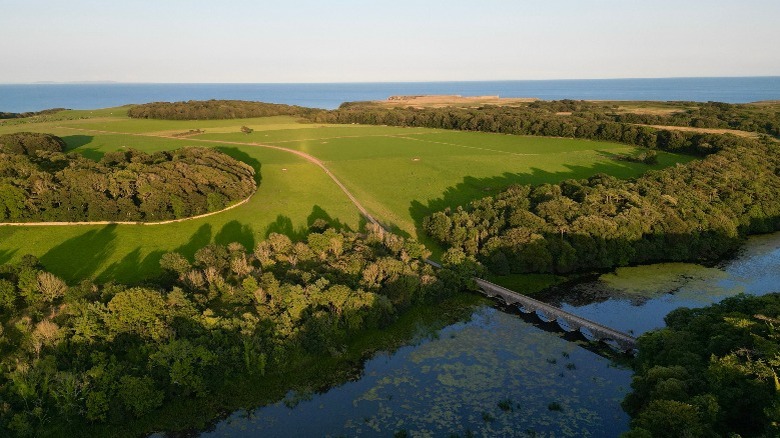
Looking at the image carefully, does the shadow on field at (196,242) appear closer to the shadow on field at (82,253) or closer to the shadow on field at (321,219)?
the shadow on field at (82,253)

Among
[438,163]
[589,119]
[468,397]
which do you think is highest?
[589,119]

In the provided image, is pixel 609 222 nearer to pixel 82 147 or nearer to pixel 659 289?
pixel 659 289

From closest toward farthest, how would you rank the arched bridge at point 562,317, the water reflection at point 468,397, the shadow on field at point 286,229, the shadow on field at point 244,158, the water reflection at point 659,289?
the water reflection at point 468,397 → the arched bridge at point 562,317 → the water reflection at point 659,289 → the shadow on field at point 286,229 → the shadow on field at point 244,158

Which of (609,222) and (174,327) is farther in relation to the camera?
(609,222)

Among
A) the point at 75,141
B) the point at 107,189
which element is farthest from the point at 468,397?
the point at 75,141

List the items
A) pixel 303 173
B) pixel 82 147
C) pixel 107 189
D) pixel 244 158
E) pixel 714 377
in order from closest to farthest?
pixel 714 377
pixel 107 189
pixel 303 173
pixel 244 158
pixel 82 147

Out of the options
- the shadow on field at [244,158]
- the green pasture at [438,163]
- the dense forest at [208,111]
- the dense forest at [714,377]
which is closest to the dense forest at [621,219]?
the green pasture at [438,163]

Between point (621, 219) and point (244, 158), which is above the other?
point (244, 158)
